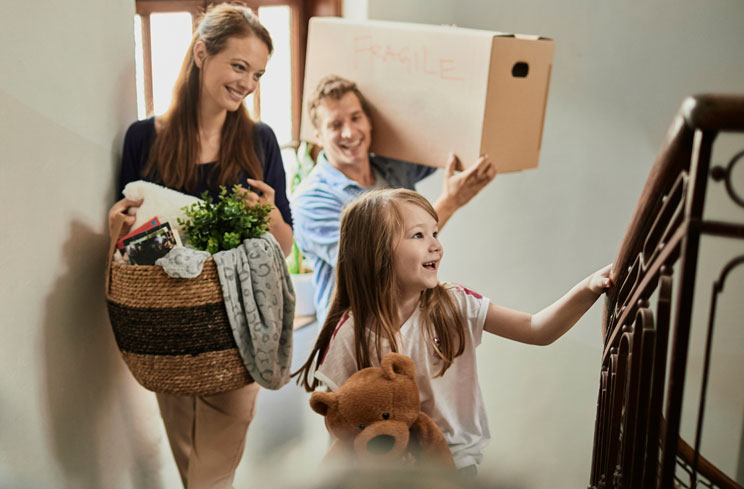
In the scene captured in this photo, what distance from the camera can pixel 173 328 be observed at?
1.73m

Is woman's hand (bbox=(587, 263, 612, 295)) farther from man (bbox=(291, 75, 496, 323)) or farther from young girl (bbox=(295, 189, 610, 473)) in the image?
man (bbox=(291, 75, 496, 323))

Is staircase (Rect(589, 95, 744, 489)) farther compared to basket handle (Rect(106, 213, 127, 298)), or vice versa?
basket handle (Rect(106, 213, 127, 298))

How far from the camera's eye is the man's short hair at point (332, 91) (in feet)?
7.18

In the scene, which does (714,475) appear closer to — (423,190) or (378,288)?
(378,288)

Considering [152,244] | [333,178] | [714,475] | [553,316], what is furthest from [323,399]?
[333,178]

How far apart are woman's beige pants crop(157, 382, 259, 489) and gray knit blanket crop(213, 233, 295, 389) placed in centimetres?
16

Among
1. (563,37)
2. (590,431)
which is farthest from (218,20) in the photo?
(590,431)

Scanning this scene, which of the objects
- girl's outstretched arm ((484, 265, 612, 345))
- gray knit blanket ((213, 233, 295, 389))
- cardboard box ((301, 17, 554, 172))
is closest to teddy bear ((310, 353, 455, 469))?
girl's outstretched arm ((484, 265, 612, 345))

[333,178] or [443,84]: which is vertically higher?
[443,84]

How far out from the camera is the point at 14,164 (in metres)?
1.62

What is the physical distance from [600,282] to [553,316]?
12 cm

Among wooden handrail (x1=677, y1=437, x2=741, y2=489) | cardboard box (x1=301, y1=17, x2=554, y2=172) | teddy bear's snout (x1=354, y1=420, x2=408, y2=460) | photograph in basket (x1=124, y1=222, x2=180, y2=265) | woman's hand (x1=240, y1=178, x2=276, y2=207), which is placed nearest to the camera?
teddy bear's snout (x1=354, y1=420, x2=408, y2=460)

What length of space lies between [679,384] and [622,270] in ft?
1.42

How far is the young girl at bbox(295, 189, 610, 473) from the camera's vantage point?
1402 millimetres
